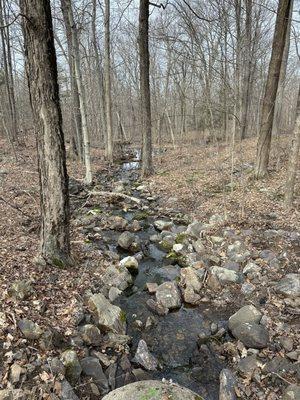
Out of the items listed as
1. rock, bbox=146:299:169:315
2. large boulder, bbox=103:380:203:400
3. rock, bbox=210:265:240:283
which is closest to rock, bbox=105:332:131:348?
rock, bbox=146:299:169:315

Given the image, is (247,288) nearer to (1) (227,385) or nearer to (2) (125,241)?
(1) (227,385)

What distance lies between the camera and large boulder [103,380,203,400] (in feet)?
9.34

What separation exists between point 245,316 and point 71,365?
2.56m

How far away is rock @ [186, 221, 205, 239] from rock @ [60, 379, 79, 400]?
4754 millimetres

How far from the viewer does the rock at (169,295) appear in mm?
5191

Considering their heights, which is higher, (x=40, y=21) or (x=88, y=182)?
(x=40, y=21)

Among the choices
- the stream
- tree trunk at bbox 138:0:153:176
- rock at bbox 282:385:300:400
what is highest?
tree trunk at bbox 138:0:153:176

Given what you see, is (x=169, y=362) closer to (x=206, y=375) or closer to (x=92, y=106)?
(x=206, y=375)

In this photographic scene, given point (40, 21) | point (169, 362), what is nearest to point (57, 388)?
point (169, 362)

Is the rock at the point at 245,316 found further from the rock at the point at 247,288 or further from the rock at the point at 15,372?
the rock at the point at 15,372

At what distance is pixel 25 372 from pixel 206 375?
7.04ft

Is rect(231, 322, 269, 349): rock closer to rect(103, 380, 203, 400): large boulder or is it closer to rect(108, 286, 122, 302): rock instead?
rect(103, 380, 203, 400): large boulder

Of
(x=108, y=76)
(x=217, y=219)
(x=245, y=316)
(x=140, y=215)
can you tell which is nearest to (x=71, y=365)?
(x=245, y=316)

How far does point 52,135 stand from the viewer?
4695 mm
